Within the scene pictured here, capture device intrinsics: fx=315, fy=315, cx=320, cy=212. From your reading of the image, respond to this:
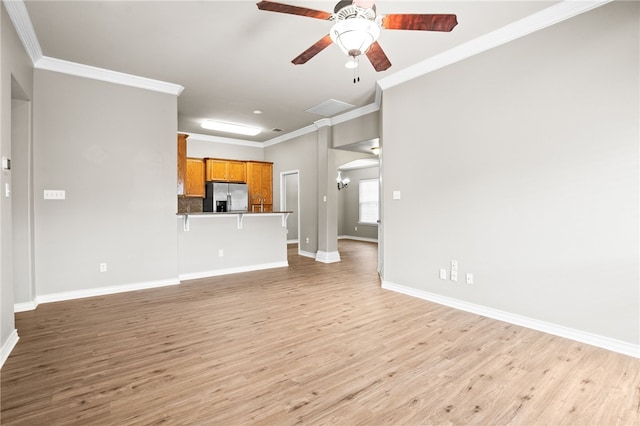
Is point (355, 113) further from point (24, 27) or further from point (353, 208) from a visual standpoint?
point (353, 208)

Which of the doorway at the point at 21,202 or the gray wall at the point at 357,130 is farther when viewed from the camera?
the gray wall at the point at 357,130

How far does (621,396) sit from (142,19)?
4.71 m

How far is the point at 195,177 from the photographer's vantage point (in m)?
7.50

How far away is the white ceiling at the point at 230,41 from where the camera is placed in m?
2.78

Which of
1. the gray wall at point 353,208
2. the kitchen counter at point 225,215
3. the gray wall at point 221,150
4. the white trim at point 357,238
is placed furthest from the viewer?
the gray wall at point 353,208

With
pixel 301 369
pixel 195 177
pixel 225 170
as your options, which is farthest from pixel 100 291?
pixel 225 170

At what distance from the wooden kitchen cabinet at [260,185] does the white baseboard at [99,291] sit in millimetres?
3721

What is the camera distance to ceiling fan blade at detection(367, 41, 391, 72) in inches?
93.3

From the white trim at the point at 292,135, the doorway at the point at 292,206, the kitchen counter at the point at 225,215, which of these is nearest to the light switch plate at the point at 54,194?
the kitchen counter at the point at 225,215

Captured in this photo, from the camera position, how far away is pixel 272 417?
175cm

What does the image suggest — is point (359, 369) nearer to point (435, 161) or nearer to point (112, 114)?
point (435, 161)

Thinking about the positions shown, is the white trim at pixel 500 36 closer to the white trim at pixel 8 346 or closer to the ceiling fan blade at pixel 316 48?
the ceiling fan blade at pixel 316 48

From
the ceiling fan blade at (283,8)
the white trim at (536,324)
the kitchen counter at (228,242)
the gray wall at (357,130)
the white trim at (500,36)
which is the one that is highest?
the white trim at (500,36)

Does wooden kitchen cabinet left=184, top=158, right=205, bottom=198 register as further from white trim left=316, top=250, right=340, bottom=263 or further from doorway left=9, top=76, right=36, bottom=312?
doorway left=9, top=76, right=36, bottom=312
